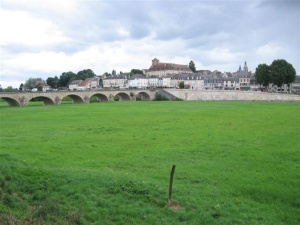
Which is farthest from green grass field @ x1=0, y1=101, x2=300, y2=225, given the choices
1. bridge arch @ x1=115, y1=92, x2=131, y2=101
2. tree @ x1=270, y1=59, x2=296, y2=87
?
tree @ x1=270, y1=59, x2=296, y2=87

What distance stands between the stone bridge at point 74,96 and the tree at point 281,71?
124 ft

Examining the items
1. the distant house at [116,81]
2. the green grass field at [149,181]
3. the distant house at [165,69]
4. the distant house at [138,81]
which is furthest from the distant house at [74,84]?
the green grass field at [149,181]


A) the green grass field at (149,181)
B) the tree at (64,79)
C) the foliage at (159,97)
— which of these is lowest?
the green grass field at (149,181)

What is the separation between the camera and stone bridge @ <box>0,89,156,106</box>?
75.4m

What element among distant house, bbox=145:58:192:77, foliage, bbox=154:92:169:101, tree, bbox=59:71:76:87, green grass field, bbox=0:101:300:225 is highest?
distant house, bbox=145:58:192:77

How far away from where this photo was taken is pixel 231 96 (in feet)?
352

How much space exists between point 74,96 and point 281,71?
199 feet

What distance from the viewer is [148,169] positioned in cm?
1619

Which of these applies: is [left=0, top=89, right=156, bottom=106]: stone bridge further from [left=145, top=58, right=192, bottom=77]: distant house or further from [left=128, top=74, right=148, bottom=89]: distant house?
[left=145, top=58, right=192, bottom=77]: distant house

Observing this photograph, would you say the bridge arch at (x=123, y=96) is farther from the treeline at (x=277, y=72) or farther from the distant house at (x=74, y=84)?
the distant house at (x=74, y=84)

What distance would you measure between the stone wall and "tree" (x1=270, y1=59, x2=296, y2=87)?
996 cm

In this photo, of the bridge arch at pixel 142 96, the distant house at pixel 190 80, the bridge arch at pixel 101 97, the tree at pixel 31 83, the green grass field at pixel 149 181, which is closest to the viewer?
the green grass field at pixel 149 181

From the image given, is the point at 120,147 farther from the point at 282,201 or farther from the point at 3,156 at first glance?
the point at 282,201

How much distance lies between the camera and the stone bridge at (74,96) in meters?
75.4
